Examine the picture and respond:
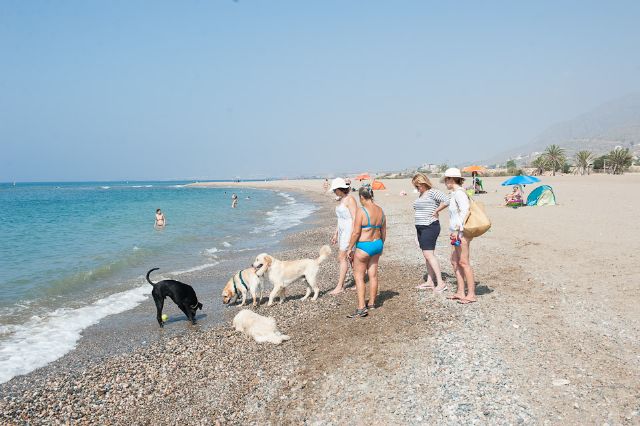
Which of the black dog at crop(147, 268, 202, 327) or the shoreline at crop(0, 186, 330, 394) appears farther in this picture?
the black dog at crop(147, 268, 202, 327)

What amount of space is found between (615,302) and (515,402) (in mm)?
4193

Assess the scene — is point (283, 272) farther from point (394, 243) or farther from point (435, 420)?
point (394, 243)

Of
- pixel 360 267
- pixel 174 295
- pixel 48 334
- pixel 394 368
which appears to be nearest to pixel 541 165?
pixel 360 267

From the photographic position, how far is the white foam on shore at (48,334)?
6488 millimetres

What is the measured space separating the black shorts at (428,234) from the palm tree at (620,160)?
67.6 meters

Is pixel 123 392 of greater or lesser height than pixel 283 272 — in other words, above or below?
below

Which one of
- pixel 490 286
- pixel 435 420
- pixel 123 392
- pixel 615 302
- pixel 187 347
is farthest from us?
pixel 490 286

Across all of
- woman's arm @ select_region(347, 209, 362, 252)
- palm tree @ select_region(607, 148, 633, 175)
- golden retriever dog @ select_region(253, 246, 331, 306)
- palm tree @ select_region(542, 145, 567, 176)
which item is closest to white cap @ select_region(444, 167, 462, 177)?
woman's arm @ select_region(347, 209, 362, 252)

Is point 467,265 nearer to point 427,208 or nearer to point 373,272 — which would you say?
point 427,208

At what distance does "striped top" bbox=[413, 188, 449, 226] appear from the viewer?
7.41m

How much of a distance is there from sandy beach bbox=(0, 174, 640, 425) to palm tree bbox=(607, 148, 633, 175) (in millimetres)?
64430

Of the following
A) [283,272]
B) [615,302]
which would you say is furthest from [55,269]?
[615,302]

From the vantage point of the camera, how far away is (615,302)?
22.8 ft

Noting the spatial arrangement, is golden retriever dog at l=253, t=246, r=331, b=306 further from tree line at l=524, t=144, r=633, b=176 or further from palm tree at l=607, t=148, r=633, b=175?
tree line at l=524, t=144, r=633, b=176
